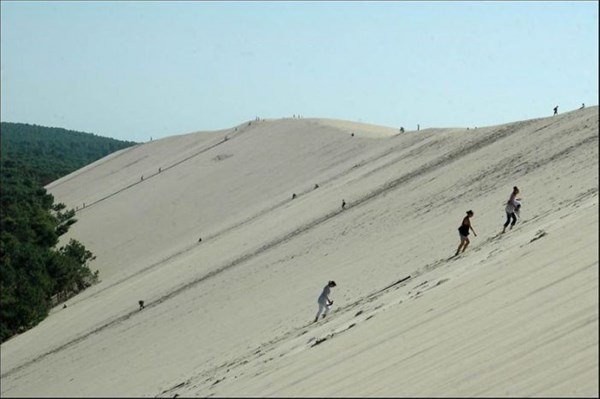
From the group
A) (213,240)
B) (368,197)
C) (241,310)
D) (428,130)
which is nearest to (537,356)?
(241,310)

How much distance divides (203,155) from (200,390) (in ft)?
183

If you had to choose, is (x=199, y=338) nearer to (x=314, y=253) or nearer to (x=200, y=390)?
(x=200, y=390)

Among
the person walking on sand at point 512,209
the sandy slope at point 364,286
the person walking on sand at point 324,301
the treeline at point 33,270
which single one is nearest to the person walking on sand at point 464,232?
the sandy slope at point 364,286

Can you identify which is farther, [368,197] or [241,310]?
[368,197]

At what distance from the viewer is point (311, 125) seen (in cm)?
6312

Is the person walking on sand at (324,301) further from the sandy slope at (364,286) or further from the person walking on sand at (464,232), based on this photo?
the person walking on sand at (464,232)

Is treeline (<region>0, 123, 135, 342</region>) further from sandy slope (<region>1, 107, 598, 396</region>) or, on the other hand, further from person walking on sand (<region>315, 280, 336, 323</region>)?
person walking on sand (<region>315, 280, 336, 323</region>)

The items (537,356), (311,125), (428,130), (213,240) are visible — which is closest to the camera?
(537,356)

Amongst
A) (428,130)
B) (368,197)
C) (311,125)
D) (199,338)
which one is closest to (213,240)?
(368,197)

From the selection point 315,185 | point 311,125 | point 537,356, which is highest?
point 311,125

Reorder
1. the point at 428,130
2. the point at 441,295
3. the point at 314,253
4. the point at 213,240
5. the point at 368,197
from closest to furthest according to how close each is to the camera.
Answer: the point at 441,295, the point at 314,253, the point at 368,197, the point at 213,240, the point at 428,130

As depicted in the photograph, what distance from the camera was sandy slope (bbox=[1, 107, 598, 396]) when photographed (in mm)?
7289

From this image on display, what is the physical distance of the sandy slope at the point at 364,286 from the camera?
7.29m

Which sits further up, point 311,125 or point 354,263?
point 311,125
